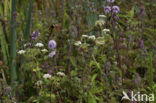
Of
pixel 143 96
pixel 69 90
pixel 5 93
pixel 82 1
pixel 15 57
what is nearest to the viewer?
pixel 5 93

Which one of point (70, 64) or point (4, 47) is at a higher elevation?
point (4, 47)

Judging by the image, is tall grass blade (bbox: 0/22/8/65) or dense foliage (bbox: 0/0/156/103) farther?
tall grass blade (bbox: 0/22/8/65)

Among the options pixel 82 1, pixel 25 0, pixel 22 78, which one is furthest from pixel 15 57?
pixel 82 1

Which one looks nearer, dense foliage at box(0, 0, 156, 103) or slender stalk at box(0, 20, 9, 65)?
dense foliage at box(0, 0, 156, 103)

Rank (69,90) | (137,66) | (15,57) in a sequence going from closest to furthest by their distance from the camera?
(69,90)
(15,57)
(137,66)

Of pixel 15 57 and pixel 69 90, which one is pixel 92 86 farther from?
pixel 15 57

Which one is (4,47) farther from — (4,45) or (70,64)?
(70,64)

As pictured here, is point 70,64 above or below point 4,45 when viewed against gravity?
below

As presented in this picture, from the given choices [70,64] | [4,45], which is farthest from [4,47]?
[70,64]

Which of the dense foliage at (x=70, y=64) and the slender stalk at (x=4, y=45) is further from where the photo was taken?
the slender stalk at (x=4, y=45)

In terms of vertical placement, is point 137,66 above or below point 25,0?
below

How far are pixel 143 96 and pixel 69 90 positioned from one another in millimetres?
507

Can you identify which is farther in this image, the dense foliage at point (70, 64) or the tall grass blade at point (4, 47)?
the tall grass blade at point (4, 47)

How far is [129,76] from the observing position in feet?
6.65
